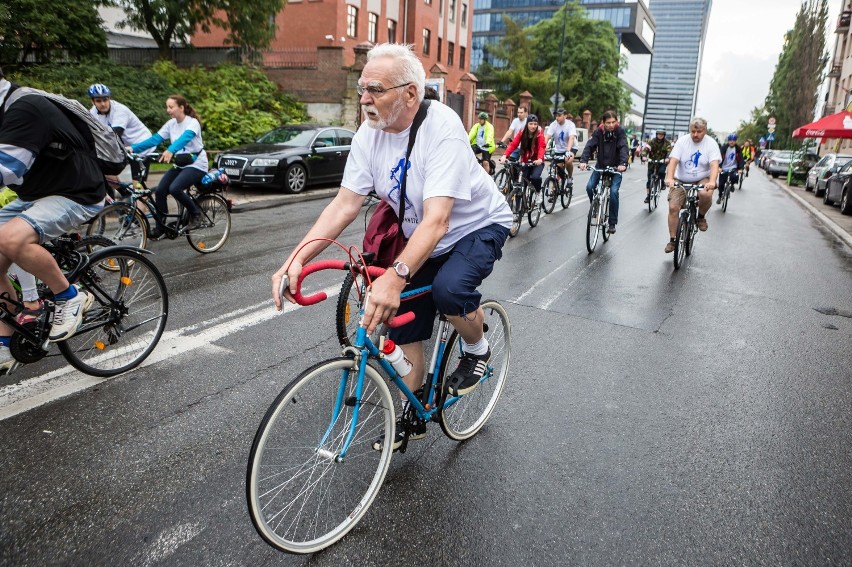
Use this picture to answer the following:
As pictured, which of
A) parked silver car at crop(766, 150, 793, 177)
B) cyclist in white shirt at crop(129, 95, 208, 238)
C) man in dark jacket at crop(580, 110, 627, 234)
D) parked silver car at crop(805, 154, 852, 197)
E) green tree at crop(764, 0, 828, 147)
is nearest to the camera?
cyclist in white shirt at crop(129, 95, 208, 238)

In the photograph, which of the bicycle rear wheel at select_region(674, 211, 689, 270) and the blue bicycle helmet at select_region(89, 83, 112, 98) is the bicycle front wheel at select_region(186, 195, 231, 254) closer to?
the blue bicycle helmet at select_region(89, 83, 112, 98)

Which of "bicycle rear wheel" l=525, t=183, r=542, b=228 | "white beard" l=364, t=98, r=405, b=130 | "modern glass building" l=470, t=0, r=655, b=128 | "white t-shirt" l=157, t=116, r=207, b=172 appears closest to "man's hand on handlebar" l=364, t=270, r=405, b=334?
"white beard" l=364, t=98, r=405, b=130

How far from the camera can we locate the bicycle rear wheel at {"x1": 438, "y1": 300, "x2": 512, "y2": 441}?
310 cm

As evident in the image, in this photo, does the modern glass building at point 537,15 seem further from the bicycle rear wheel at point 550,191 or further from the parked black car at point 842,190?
the bicycle rear wheel at point 550,191

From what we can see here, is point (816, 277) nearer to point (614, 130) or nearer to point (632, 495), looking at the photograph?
point (614, 130)

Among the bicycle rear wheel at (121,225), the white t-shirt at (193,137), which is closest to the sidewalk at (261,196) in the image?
the white t-shirt at (193,137)

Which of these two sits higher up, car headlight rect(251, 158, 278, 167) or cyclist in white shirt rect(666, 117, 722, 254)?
cyclist in white shirt rect(666, 117, 722, 254)

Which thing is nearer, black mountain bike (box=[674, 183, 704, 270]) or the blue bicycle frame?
the blue bicycle frame

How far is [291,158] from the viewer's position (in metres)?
13.8

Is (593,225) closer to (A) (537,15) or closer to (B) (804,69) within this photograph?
(B) (804,69)

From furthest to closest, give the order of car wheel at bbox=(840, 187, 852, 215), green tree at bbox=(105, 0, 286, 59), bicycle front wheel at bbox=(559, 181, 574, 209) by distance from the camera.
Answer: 1. green tree at bbox=(105, 0, 286, 59)
2. car wheel at bbox=(840, 187, 852, 215)
3. bicycle front wheel at bbox=(559, 181, 574, 209)

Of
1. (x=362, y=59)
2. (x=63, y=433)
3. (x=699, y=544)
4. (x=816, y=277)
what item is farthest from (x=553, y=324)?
(x=362, y=59)

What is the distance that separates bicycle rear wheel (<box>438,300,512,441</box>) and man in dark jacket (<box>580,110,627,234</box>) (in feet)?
21.9

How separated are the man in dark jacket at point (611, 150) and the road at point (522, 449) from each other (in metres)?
3.74
